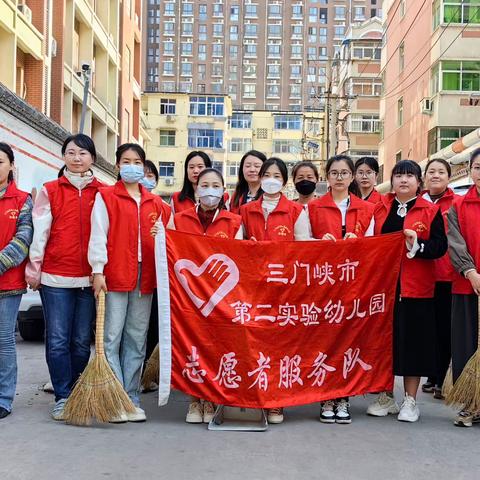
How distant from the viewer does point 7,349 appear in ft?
18.3

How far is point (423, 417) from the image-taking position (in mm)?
5801

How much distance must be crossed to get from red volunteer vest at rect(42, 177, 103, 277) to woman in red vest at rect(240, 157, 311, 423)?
4.19ft

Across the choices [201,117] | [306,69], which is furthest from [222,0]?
[201,117]

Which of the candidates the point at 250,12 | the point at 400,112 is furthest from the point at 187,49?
the point at 400,112

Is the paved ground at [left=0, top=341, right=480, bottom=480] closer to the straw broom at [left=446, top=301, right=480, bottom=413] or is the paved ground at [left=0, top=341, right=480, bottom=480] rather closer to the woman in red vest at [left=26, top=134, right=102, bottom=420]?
the straw broom at [left=446, top=301, right=480, bottom=413]

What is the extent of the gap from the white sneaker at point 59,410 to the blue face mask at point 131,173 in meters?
1.74

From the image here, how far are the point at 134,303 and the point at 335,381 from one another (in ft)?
5.38

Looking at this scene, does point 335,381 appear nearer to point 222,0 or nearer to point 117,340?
point 117,340

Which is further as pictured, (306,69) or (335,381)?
(306,69)

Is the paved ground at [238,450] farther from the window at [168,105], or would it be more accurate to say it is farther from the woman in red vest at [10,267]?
the window at [168,105]

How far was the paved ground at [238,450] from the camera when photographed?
14.1 ft

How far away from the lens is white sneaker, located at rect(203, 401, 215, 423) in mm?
5496

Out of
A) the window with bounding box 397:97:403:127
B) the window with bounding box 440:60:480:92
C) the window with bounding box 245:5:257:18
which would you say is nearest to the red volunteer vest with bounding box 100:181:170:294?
the window with bounding box 440:60:480:92

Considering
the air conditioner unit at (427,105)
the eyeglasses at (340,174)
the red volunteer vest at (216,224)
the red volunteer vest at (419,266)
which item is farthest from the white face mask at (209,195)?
the air conditioner unit at (427,105)
